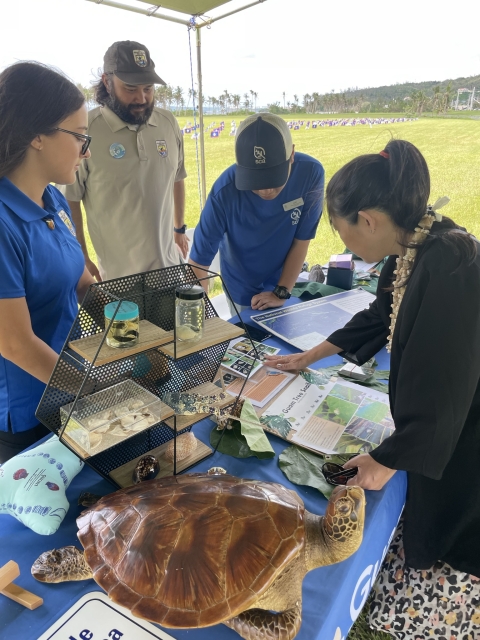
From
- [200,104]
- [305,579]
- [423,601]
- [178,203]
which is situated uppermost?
[200,104]

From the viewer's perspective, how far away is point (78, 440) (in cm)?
86

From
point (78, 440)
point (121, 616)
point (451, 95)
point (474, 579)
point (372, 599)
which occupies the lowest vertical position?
point (372, 599)

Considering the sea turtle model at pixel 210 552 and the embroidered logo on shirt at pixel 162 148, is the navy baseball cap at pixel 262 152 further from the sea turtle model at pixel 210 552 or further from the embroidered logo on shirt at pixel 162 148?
the sea turtle model at pixel 210 552

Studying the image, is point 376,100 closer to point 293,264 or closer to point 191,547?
point 293,264

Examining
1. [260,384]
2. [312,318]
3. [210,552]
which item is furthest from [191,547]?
[312,318]

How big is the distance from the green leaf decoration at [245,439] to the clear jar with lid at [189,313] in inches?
13.0

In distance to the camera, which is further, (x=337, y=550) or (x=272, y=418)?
(x=272, y=418)

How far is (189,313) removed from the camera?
0.92m

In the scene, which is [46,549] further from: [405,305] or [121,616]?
[405,305]

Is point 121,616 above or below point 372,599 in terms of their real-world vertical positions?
above

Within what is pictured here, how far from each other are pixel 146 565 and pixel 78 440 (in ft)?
0.94

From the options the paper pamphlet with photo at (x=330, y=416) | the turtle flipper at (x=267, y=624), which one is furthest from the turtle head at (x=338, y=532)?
the paper pamphlet with photo at (x=330, y=416)

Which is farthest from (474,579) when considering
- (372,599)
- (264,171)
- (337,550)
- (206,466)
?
(264,171)

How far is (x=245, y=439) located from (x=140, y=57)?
2138 millimetres
